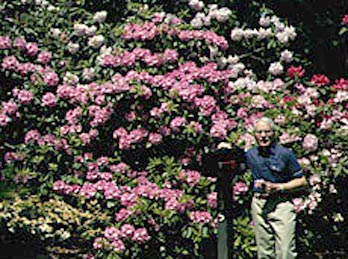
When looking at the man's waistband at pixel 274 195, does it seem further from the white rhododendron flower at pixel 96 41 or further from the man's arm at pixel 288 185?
the white rhododendron flower at pixel 96 41

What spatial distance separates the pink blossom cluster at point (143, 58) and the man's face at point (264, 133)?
5.64 feet

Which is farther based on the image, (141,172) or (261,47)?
(261,47)

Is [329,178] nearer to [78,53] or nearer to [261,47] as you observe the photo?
[261,47]

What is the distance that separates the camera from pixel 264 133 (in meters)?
5.73

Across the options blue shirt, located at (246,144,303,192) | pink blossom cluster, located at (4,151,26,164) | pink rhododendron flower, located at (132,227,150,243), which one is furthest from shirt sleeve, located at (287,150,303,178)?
pink blossom cluster, located at (4,151,26,164)

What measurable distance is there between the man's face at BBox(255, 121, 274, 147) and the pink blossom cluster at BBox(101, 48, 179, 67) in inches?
67.7

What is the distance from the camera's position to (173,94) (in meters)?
6.96

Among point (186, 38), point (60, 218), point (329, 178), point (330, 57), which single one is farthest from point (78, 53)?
point (330, 57)

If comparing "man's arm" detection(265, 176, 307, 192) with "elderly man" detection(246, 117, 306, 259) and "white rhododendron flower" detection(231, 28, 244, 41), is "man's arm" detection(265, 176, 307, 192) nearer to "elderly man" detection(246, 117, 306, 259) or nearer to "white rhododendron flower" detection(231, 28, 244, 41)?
"elderly man" detection(246, 117, 306, 259)

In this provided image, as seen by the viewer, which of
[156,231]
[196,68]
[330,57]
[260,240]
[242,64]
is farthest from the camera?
[330,57]

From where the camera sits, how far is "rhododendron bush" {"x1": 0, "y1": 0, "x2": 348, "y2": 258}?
6.70 m

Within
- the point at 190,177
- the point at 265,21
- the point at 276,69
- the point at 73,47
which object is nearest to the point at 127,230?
the point at 190,177

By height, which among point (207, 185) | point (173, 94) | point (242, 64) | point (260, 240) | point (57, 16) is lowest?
point (260, 240)

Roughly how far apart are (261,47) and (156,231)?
8.15ft
